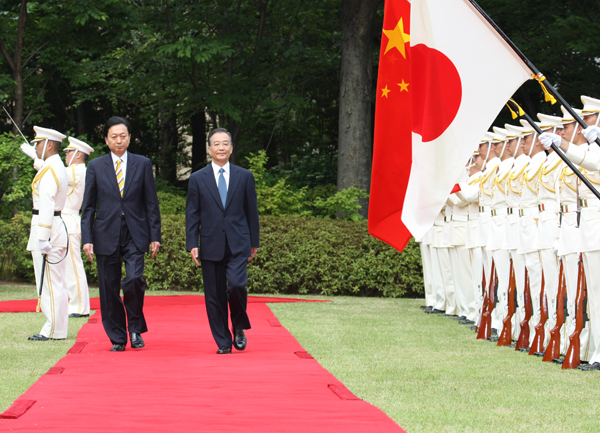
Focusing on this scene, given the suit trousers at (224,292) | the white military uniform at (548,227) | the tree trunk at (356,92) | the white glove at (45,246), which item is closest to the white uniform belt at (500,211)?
the white military uniform at (548,227)

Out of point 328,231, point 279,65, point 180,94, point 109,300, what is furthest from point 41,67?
point 109,300

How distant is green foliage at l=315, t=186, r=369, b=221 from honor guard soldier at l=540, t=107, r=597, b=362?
10.1 m

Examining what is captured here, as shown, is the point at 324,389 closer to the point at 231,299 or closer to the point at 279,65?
the point at 231,299

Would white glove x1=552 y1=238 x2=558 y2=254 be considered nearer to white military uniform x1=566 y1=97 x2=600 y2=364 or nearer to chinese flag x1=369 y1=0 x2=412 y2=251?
white military uniform x1=566 y1=97 x2=600 y2=364

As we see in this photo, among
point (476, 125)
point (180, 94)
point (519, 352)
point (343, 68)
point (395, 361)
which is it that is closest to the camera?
point (476, 125)

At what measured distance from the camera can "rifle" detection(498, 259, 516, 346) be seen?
9.50 meters

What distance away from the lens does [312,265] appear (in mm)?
16766

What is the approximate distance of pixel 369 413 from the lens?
5.33 meters

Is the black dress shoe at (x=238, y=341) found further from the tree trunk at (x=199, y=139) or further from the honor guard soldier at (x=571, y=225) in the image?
the tree trunk at (x=199, y=139)

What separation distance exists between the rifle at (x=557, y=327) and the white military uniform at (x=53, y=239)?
5398 millimetres

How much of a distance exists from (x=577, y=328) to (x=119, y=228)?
4.68m

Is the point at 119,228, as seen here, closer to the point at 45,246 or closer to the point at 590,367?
the point at 45,246

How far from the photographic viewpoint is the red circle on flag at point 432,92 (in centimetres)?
609

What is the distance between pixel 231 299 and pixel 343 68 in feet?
39.8
